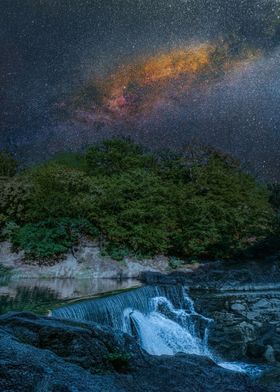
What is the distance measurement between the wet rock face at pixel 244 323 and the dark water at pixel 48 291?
303 centimetres

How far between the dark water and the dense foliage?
7.51 feet

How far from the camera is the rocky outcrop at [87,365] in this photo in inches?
131

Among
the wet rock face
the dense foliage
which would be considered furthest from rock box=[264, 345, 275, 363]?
the dense foliage

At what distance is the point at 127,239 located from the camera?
17172 mm

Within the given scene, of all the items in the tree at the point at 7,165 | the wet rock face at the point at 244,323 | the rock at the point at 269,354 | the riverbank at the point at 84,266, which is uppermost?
the tree at the point at 7,165

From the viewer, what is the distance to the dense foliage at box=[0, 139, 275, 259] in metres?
16.9

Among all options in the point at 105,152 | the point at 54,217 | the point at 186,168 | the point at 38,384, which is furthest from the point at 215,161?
the point at 38,384

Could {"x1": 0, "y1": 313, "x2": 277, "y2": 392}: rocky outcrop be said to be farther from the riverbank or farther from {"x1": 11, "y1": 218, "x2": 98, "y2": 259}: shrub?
{"x1": 11, "y1": 218, "x2": 98, "y2": 259}: shrub

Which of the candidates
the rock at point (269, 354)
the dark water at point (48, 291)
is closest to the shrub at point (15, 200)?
the dark water at point (48, 291)

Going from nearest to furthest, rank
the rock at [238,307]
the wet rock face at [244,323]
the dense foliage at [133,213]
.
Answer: the wet rock face at [244,323] → the rock at [238,307] → the dense foliage at [133,213]

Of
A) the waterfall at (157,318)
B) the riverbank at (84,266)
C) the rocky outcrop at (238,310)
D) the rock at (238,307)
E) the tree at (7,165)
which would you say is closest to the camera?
the waterfall at (157,318)

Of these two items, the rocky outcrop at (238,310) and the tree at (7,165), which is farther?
the tree at (7,165)

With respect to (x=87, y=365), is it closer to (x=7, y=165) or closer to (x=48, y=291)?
(x=48, y=291)

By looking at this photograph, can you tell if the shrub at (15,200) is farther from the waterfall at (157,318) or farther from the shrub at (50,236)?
the waterfall at (157,318)
